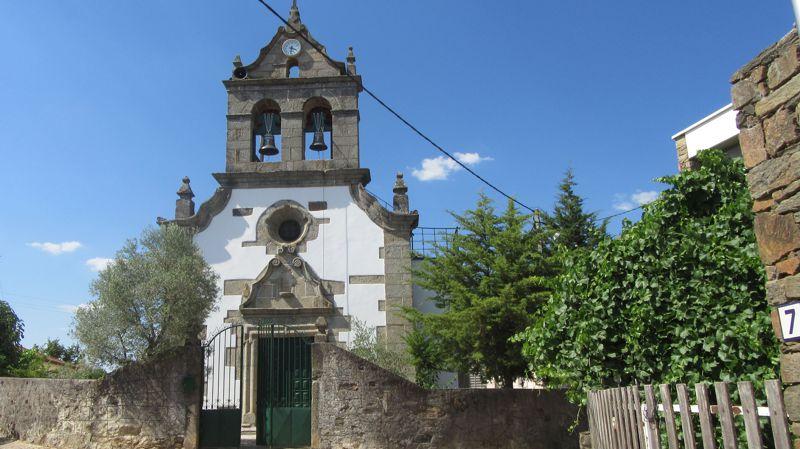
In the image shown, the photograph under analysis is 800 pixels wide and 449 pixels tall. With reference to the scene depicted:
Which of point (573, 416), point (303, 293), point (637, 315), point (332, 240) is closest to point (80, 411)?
point (303, 293)

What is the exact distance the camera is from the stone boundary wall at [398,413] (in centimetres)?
976

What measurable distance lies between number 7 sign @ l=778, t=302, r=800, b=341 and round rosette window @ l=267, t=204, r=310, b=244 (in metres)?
11.5

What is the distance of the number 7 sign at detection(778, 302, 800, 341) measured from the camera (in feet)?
13.0

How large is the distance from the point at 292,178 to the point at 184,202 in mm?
2552

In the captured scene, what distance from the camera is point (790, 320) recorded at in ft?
13.2

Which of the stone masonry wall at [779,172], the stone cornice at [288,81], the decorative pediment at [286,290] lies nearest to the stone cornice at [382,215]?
the decorative pediment at [286,290]

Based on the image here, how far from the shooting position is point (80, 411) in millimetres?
10031

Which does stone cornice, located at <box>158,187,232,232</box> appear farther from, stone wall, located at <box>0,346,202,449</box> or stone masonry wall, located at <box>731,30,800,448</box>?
stone masonry wall, located at <box>731,30,800,448</box>

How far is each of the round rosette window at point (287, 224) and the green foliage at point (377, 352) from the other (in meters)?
2.58

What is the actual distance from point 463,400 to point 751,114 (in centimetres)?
671

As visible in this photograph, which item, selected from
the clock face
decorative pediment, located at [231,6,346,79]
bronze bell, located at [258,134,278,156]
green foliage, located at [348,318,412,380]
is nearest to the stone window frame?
bronze bell, located at [258,134,278,156]

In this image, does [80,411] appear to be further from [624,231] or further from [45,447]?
[624,231]

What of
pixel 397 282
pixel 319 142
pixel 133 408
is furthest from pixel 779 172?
pixel 319 142

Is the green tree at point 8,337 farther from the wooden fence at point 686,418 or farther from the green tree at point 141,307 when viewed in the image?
the wooden fence at point 686,418
